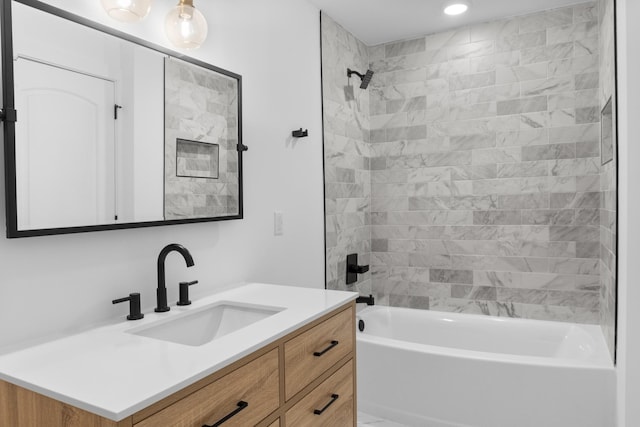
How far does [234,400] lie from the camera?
44.2 inches

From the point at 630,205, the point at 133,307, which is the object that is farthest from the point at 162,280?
the point at 630,205

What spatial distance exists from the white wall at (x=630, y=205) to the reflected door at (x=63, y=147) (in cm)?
206

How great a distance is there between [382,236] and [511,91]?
1383 millimetres

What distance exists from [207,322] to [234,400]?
1.90 ft

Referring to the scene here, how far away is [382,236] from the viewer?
3486 millimetres

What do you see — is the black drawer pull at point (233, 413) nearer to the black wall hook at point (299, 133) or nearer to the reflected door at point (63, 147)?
the reflected door at point (63, 147)

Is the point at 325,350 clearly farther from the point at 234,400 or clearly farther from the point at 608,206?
the point at 608,206

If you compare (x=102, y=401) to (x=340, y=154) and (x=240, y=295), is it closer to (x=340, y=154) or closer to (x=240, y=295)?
(x=240, y=295)

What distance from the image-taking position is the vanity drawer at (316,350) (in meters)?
1.36

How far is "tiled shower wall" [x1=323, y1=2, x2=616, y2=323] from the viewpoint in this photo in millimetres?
2859

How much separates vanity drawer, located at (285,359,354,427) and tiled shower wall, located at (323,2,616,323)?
1.36 m

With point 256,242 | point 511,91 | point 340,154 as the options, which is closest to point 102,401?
point 256,242

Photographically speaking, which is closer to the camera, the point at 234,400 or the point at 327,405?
the point at 234,400

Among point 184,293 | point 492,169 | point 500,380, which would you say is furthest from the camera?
point 492,169
